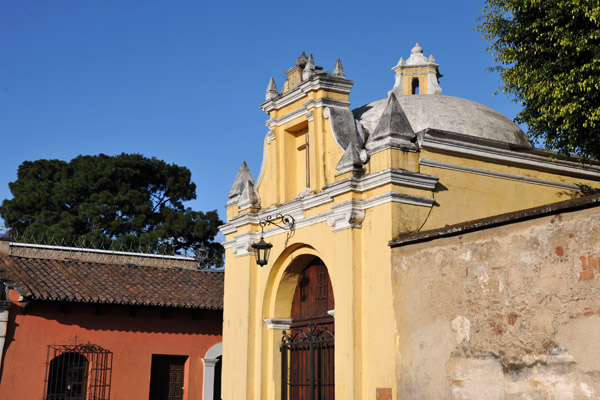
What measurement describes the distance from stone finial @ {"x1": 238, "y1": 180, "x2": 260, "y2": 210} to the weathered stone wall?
A: 173 inches

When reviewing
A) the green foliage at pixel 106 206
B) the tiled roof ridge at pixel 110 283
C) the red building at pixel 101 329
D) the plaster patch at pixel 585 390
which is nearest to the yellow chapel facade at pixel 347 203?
the plaster patch at pixel 585 390

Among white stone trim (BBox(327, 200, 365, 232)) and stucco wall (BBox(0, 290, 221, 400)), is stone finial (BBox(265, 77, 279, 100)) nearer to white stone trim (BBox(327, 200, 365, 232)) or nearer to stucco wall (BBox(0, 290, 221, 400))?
white stone trim (BBox(327, 200, 365, 232))

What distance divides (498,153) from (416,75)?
4.40m

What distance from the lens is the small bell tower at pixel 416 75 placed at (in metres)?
16.7

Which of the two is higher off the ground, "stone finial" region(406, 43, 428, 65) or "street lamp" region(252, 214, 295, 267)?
"stone finial" region(406, 43, 428, 65)

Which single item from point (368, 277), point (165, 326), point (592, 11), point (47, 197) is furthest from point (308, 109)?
point (47, 197)

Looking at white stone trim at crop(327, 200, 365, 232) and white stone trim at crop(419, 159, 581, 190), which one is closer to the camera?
white stone trim at crop(327, 200, 365, 232)

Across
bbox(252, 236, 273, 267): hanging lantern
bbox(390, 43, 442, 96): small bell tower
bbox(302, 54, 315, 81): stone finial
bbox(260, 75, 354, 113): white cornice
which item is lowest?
bbox(252, 236, 273, 267): hanging lantern

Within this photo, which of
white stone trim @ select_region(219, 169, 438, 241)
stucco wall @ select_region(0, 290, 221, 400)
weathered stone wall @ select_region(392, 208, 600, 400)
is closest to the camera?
weathered stone wall @ select_region(392, 208, 600, 400)

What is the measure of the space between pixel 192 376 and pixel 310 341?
7.42m

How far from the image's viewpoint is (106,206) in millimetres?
35656

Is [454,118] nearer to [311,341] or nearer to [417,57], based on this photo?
[417,57]

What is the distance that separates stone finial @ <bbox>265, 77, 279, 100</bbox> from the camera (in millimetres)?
15078

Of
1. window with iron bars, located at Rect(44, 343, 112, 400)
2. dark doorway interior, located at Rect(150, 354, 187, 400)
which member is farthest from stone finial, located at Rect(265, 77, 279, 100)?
dark doorway interior, located at Rect(150, 354, 187, 400)
